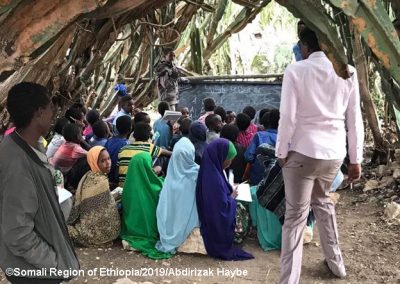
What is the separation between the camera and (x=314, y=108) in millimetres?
3029

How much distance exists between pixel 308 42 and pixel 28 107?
1.86m

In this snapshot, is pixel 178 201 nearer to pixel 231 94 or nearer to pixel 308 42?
pixel 308 42

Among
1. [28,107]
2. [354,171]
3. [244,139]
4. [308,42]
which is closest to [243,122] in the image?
[244,139]

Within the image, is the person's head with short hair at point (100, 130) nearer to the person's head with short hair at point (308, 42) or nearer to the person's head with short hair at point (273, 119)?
the person's head with short hair at point (273, 119)

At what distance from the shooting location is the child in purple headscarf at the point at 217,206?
4.04 meters

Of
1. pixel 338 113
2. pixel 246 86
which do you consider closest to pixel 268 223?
pixel 338 113

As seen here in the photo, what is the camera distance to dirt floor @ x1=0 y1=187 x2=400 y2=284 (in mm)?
3615

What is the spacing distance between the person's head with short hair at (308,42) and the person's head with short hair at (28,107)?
1.78 metres

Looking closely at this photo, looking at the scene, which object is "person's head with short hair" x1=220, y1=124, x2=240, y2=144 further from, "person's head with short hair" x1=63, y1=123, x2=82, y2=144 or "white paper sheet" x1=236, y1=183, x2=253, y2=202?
"person's head with short hair" x1=63, y1=123, x2=82, y2=144

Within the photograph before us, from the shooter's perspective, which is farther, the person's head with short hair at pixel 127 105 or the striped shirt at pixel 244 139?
the person's head with short hair at pixel 127 105

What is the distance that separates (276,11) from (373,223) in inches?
427

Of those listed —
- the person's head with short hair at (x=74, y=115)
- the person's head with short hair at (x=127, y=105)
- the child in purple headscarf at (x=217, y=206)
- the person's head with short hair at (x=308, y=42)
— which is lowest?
the child in purple headscarf at (x=217, y=206)

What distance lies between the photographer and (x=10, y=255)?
195 centimetres

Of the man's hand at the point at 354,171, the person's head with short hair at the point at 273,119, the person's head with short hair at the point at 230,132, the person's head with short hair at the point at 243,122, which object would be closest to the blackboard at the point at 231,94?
the person's head with short hair at the point at 243,122
